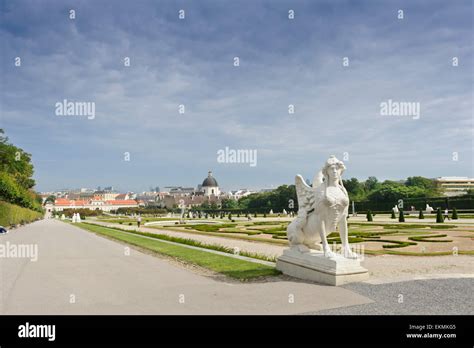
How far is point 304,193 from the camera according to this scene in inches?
392

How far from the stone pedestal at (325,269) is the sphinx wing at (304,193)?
3.97ft

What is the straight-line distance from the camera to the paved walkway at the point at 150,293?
22.7 feet

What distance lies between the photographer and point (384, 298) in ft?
23.7

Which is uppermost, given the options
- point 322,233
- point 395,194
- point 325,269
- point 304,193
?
point 304,193

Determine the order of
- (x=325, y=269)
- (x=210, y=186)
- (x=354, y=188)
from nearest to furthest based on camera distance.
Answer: (x=325, y=269), (x=354, y=188), (x=210, y=186)

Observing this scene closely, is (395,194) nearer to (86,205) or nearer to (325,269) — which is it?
(325,269)

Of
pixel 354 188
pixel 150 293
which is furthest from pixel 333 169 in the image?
pixel 354 188

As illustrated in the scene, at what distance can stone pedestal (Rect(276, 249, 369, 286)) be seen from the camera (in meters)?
8.42

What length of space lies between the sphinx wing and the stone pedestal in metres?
1.21

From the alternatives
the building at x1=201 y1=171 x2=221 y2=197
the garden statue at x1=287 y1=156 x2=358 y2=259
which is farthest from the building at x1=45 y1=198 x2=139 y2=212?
the garden statue at x1=287 y1=156 x2=358 y2=259

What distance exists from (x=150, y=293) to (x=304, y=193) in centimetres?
445
